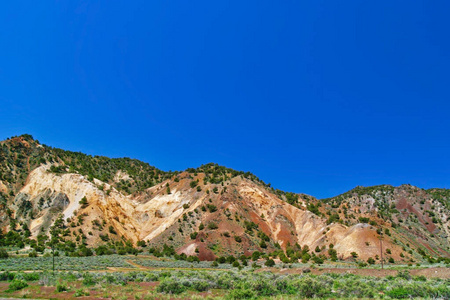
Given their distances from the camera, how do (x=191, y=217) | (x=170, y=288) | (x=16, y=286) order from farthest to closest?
(x=191, y=217) < (x=16, y=286) < (x=170, y=288)

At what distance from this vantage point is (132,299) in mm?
17375

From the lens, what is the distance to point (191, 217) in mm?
73312

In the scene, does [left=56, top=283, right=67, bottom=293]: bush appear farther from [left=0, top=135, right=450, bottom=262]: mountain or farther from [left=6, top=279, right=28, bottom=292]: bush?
[left=0, top=135, right=450, bottom=262]: mountain

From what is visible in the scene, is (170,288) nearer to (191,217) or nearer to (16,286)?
(16,286)

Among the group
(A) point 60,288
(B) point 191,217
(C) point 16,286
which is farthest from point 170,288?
(B) point 191,217

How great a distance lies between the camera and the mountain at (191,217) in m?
63.2

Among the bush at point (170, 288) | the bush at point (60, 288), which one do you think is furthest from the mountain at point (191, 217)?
the bush at point (170, 288)

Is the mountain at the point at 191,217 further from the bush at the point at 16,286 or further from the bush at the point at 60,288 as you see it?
the bush at the point at 60,288

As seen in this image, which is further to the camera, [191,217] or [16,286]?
[191,217]

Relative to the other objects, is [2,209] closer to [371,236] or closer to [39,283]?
[39,283]

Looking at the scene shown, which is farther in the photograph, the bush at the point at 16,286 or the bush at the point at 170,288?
the bush at the point at 170,288

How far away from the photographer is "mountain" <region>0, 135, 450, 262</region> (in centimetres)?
6319

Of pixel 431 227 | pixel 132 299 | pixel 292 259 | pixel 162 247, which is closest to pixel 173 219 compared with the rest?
pixel 162 247

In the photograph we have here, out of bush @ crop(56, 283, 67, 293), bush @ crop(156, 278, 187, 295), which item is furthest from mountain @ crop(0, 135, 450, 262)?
bush @ crop(156, 278, 187, 295)
